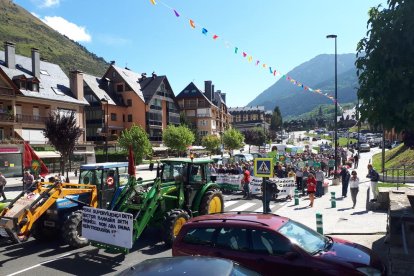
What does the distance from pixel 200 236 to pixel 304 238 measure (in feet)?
6.10

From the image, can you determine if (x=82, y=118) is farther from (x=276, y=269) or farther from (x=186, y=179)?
(x=276, y=269)

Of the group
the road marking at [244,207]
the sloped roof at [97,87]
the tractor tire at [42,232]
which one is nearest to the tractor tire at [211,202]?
the road marking at [244,207]

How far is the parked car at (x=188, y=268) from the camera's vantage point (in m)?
4.19

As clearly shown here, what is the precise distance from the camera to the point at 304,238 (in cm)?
651

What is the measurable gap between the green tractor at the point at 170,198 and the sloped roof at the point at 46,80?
34.4m

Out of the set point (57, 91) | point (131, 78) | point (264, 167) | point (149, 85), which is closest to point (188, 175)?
point (264, 167)

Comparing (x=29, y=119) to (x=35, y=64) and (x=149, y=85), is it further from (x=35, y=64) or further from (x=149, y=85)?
(x=149, y=85)

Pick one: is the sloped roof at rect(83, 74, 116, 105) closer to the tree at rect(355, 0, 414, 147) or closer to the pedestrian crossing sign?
the pedestrian crossing sign

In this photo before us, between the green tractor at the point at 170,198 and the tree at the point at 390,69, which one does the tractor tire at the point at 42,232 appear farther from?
the tree at the point at 390,69

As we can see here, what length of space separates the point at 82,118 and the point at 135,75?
22.4 m

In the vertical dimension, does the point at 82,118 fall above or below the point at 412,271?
above

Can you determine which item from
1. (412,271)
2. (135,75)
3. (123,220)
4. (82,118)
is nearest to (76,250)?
(123,220)

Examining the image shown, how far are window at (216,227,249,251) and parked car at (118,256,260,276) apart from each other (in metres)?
1.71

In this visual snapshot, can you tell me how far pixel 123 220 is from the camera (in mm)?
8906
